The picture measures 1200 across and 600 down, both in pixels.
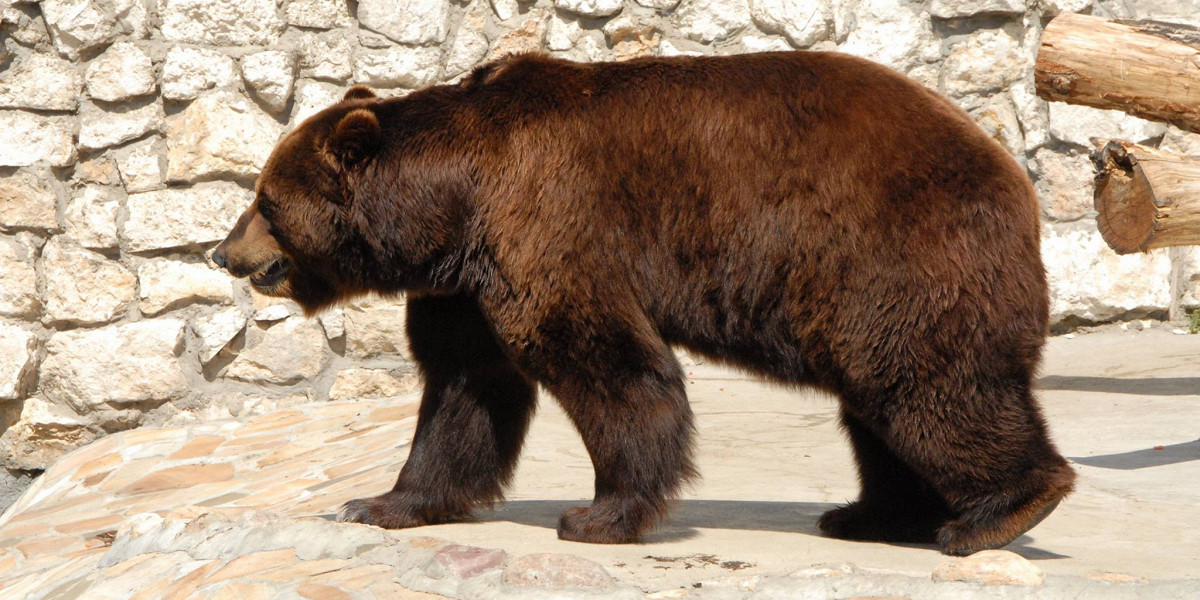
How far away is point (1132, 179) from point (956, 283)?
244 cm

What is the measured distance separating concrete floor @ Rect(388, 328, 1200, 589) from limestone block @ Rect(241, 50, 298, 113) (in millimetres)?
2281

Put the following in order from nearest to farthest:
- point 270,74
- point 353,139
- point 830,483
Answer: point 353,139 → point 830,483 → point 270,74

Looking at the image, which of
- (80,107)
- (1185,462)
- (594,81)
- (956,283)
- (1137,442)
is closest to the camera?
(956,283)

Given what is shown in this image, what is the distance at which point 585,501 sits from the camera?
445 cm

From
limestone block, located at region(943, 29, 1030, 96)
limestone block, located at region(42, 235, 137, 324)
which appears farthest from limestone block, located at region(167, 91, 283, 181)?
limestone block, located at region(943, 29, 1030, 96)

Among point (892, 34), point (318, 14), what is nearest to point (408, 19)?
point (318, 14)

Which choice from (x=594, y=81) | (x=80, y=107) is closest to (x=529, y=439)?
(x=594, y=81)

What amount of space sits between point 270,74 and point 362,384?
1821mm

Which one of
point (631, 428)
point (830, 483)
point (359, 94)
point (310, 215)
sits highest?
point (359, 94)

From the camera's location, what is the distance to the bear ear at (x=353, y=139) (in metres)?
3.69

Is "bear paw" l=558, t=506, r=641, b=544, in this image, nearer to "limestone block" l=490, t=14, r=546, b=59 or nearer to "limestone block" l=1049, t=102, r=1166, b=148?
"limestone block" l=490, t=14, r=546, b=59

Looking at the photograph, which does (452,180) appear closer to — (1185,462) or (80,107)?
(1185,462)

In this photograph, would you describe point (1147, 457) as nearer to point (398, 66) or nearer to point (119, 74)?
point (398, 66)

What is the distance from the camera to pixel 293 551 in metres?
3.54
